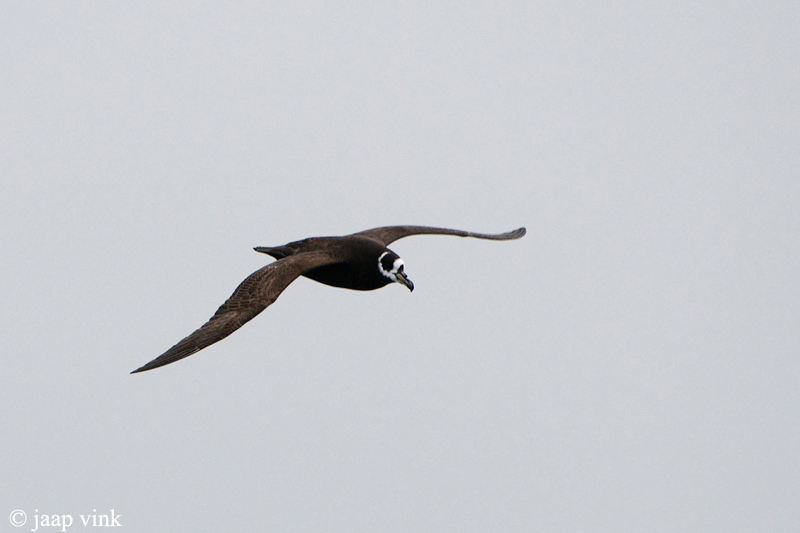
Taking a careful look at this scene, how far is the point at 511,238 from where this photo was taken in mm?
16672

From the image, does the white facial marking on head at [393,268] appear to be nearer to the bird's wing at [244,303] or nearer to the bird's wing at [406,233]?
the bird's wing at [244,303]

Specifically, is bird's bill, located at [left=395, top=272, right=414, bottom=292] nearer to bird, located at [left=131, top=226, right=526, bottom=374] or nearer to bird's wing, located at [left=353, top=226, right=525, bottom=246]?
bird, located at [left=131, top=226, right=526, bottom=374]

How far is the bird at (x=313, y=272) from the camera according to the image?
1140 cm

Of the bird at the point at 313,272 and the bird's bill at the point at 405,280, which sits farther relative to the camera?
the bird's bill at the point at 405,280

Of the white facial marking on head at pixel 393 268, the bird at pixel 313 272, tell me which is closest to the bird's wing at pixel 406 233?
the bird at pixel 313 272

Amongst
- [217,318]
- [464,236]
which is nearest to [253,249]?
[217,318]

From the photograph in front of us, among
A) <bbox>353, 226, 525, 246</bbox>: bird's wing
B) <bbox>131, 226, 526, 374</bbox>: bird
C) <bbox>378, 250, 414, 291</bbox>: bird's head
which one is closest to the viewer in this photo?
<bbox>131, 226, 526, 374</bbox>: bird

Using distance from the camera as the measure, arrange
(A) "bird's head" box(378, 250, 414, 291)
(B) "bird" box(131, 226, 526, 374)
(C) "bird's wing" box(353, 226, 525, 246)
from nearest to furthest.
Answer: (B) "bird" box(131, 226, 526, 374) → (A) "bird's head" box(378, 250, 414, 291) → (C) "bird's wing" box(353, 226, 525, 246)

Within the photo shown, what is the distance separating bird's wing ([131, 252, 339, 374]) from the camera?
11.0 metres

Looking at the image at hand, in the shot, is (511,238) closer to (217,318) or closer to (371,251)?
(371,251)

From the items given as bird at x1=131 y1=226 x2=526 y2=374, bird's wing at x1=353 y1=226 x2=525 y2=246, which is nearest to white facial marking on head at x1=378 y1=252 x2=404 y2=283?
bird at x1=131 y1=226 x2=526 y2=374

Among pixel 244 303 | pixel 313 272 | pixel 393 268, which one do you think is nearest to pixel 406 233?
pixel 393 268

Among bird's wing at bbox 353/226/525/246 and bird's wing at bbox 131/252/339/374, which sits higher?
bird's wing at bbox 353/226/525/246

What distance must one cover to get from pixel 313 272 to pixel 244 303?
2029 millimetres
